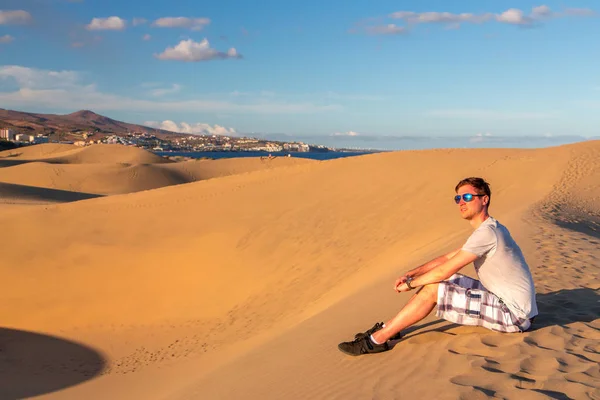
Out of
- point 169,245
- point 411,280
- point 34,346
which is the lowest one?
point 34,346

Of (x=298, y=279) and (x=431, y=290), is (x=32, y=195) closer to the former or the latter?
(x=298, y=279)

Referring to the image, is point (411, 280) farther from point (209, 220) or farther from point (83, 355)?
point (209, 220)

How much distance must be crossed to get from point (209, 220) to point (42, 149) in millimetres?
72901

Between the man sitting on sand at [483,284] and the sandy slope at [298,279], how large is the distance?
9.1 inches

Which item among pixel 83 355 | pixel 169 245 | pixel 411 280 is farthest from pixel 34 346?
pixel 411 280

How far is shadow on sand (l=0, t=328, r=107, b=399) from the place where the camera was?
8.88 meters

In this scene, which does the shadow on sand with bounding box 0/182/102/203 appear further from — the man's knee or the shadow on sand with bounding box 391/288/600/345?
the man's knee

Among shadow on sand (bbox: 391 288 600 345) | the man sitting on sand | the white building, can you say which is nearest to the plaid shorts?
the man sitting on sand

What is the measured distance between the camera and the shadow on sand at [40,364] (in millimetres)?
8883

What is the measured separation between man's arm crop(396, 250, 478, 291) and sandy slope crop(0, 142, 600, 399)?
627 mm

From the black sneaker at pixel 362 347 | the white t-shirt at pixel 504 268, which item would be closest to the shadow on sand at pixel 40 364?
the black sneaker at pixel 362 347

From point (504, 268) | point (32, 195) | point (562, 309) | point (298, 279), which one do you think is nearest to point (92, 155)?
point (32, 195)

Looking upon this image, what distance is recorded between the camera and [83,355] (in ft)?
34.4

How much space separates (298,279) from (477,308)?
265 inches
